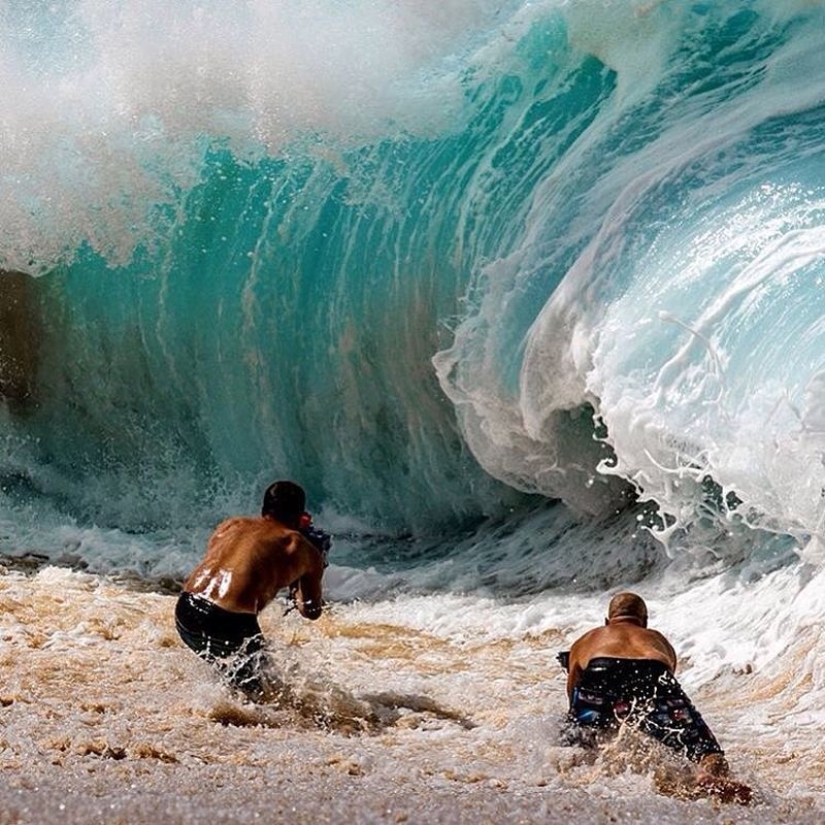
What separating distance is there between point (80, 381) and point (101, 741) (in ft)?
21.1

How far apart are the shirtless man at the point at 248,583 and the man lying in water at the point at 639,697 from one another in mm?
1068

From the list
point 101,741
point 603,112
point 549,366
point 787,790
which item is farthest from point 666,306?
point 101,741

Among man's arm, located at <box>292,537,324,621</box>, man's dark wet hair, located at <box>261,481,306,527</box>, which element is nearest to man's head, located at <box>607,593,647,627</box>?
man's arm, located at <box>292,537,324,621</box>

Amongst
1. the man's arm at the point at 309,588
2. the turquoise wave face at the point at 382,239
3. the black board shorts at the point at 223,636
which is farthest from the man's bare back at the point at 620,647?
the turquoise wave face at the point at 382,239

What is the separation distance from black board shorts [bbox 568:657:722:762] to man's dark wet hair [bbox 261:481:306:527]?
1311 mm

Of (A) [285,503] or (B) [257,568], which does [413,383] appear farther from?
(B) [257,568]

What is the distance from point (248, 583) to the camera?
5.06 m

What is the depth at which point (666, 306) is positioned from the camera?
22.2 feet

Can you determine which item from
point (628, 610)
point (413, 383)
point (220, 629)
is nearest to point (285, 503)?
point (220, 629)

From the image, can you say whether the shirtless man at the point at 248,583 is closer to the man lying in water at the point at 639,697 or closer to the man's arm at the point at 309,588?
the man's arm at the point at 309,588

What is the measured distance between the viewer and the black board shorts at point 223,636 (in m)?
4.95

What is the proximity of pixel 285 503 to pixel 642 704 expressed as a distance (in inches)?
62.3

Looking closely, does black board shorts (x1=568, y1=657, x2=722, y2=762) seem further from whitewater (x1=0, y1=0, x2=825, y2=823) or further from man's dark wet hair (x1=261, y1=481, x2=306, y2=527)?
man's dark wet hair (x1=261, y1=481, x2=306, y2=527)

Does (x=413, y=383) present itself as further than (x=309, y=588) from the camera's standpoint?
Yes
